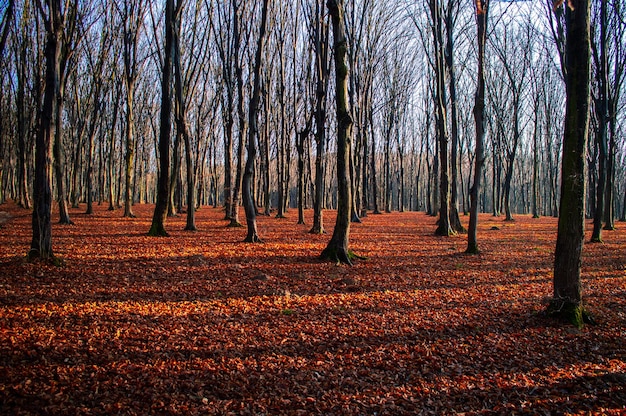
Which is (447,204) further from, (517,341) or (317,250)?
(517,341)

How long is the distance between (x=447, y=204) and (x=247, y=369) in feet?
37.1

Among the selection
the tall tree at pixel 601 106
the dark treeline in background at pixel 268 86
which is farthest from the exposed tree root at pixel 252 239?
the tall tree at pixel 601 106

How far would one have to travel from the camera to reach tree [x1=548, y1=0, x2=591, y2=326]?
14.9 feet

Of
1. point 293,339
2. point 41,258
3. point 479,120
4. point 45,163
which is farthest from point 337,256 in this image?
point 45,163

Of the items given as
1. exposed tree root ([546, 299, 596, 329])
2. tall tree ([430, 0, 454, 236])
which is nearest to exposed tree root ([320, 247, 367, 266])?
exposed tree root ([546, 299, 596, 329])

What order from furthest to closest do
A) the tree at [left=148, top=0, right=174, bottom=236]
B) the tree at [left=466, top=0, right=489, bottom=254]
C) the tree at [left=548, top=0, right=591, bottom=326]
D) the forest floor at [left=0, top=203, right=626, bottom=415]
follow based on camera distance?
1. the tree at [left=148, top=0, right=174, bottom=236]
2. the tree at [left=466, top=0, right=489, bottom=254]
3. the tree at [left=548, top=0, right=591, bottom=326]
4. the forest floor at [left=0, top=203, right=626, bottom=415]

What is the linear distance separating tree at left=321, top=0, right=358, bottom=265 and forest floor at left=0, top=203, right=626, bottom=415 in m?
0.53

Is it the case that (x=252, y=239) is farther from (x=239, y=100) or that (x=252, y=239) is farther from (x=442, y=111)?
(x=442, y=111)

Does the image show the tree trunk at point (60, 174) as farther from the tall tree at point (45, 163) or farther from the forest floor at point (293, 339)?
the tall tree at point (45, 163)

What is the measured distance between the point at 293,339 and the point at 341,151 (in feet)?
15.9

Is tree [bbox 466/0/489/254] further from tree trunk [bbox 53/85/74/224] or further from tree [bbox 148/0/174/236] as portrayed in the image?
tree trunk [bbox 53/85/74/224]

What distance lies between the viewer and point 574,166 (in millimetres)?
4570

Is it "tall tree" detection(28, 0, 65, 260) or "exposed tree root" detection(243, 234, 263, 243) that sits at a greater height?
"tall tree" detection(28, 0, 65, 260)

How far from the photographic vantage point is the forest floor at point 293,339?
2.98 m
